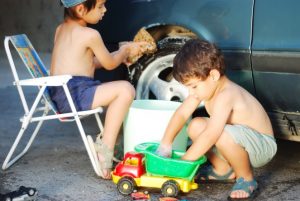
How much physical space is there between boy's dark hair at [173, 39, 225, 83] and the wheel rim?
Result: 0.78m

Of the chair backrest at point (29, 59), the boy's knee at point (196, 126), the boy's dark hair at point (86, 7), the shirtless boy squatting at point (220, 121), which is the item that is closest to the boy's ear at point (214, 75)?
the shirtless boy squatting at point (220, 121)

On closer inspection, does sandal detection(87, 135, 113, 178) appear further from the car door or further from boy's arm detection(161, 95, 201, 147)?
the car door

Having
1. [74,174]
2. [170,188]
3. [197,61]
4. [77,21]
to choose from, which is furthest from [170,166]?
[77,21]

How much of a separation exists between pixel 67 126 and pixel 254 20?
2115 mm

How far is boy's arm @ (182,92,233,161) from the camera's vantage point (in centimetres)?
336

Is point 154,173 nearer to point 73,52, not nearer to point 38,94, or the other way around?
point 38,94

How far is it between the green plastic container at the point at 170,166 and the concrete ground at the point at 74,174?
0.47 feet

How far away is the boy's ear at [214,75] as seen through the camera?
11.3 ft

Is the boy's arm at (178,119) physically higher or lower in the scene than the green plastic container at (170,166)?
higher

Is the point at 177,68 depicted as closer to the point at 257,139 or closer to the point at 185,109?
the point at 185,109

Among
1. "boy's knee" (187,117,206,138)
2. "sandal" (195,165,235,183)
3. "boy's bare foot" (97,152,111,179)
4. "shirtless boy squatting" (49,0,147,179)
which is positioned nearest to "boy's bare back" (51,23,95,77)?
"shirtless boy squatting" (49,0,147,179)

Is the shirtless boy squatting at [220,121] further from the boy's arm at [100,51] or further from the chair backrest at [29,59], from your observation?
the chair backrest at [29,59]

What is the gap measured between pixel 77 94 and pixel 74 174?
509mm

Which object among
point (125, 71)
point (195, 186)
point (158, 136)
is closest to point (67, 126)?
point (125, 71)
